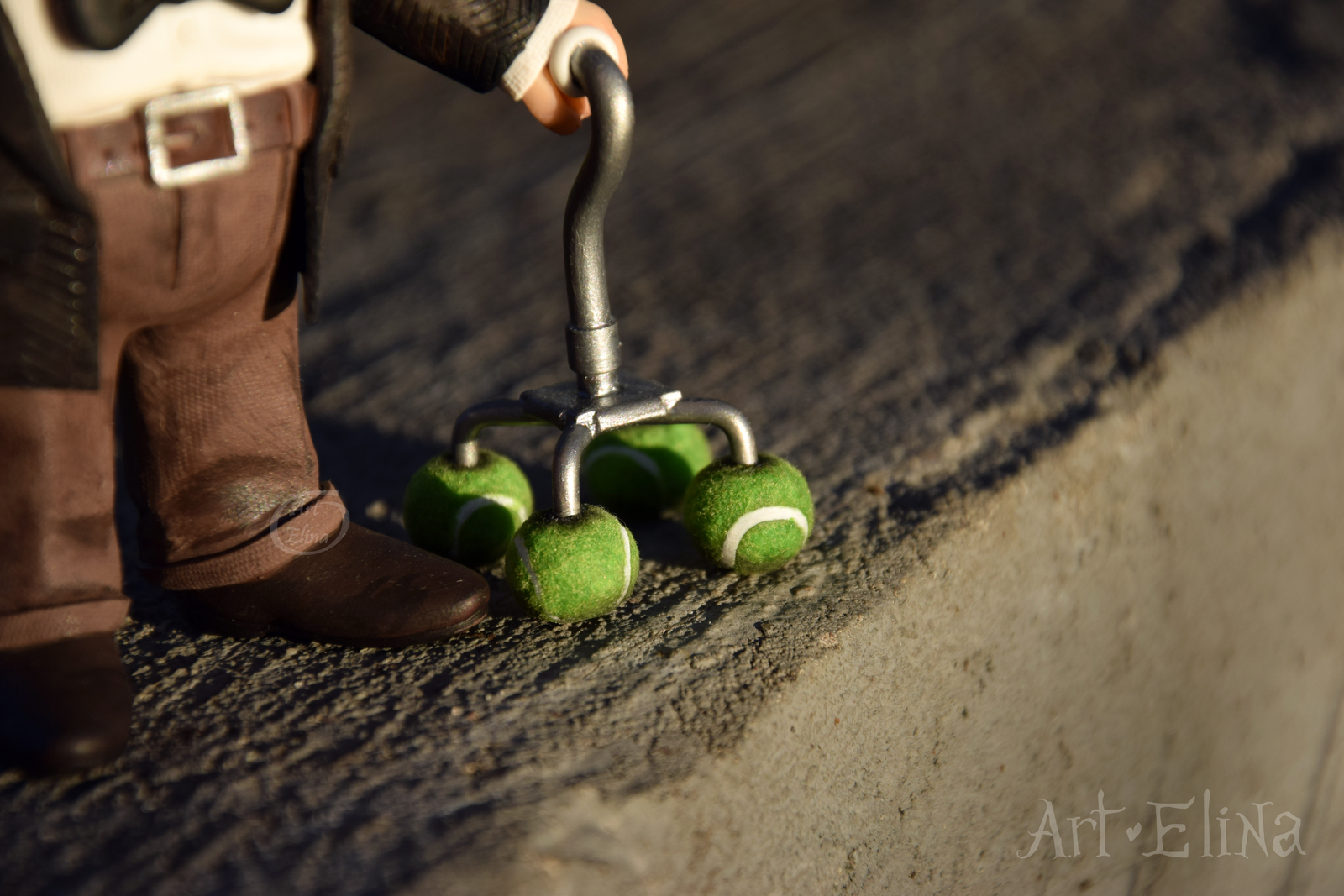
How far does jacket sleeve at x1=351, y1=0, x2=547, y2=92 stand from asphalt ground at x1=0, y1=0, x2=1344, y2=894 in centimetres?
70

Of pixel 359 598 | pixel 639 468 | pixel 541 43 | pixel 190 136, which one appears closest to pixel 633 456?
pixel 639 468

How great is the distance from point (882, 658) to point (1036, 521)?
1.52ft

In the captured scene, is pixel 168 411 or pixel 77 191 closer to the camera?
pixel 77 191

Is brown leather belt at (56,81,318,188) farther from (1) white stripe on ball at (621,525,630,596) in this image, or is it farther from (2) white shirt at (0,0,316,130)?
(1) white stripe on ball at (621,525,630,596)

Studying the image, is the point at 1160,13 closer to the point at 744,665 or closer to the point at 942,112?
the point at 942,112

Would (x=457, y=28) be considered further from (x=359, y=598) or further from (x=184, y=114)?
(x=359, y=598)

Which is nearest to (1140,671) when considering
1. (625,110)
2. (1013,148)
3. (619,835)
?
(619,835)

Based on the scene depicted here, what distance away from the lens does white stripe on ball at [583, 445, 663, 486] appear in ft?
5.75

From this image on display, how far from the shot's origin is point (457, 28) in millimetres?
1296

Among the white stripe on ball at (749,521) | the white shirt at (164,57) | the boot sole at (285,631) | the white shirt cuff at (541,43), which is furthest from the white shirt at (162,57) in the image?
the white stripe on ball at (749,521)

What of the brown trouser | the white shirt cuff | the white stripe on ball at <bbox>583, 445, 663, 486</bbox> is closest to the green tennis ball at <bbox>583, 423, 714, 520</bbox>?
the white stripe on ball at <bbox>583, 445, 663, 486</bbox>

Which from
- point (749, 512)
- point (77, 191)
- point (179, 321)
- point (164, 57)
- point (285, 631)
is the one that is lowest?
point (285, 631)

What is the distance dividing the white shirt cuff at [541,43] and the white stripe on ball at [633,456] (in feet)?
1.94

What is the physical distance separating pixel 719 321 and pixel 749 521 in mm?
1137
